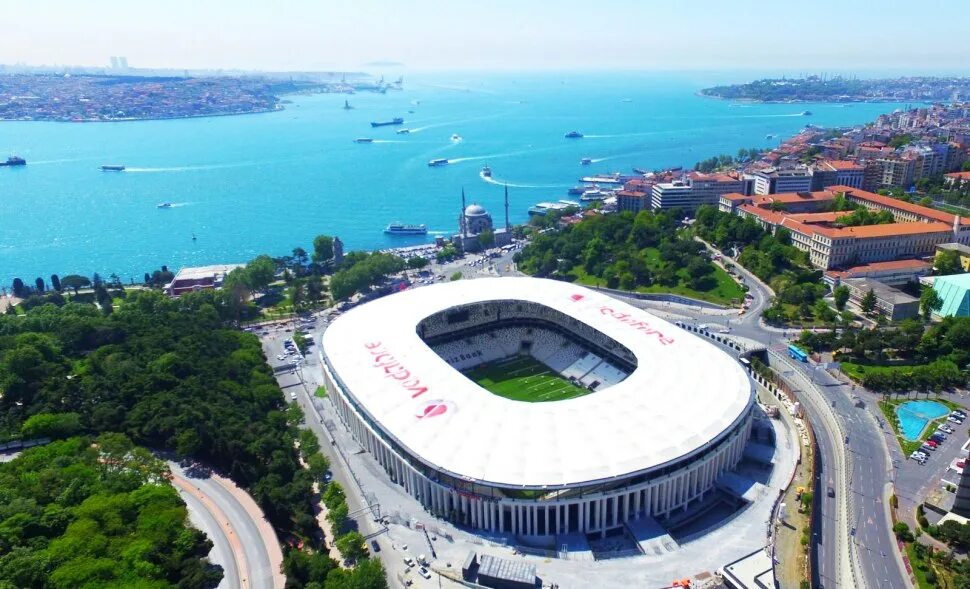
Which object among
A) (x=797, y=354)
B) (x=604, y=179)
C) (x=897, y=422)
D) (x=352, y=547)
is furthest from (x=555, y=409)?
(x=604, y=179)

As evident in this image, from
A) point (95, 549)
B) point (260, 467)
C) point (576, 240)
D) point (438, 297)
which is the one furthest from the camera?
point (576, 240)

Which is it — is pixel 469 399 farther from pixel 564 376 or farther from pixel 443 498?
pixel 564 376

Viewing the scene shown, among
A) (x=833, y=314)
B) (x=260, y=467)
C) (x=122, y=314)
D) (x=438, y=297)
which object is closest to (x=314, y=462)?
(x=260, y=467)

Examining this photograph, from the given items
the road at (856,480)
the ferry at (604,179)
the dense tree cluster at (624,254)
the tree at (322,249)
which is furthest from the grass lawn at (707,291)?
the ferry at (604,179)

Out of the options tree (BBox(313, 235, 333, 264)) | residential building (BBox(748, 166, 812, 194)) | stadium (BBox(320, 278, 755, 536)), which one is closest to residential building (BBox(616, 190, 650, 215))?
residential building (BBox(748, 166, 812, 194))

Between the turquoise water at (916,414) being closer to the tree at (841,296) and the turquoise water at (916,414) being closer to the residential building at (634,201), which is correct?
the tree at (841,296)
